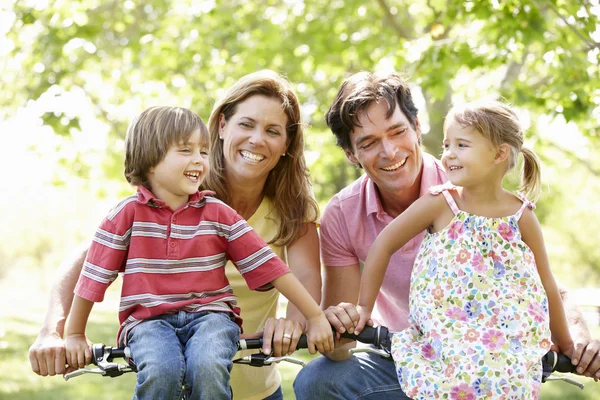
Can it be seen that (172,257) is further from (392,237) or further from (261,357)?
(392,237)

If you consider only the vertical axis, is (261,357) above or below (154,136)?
below

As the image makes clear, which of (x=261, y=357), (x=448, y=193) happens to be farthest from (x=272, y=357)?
(x=448, y=193)

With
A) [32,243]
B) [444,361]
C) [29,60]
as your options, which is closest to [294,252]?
[444,361]

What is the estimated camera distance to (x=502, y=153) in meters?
2.98

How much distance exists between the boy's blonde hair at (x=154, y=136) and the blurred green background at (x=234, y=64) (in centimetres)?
235

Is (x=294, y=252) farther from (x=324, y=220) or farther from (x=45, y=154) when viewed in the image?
(x=45, y=154)

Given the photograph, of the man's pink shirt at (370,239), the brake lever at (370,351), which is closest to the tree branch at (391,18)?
the man's pink shirt at (370,239)

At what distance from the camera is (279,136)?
143 inches

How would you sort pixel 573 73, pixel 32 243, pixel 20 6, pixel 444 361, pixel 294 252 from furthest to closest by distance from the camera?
pixel 32 243, pixel 20 6, pixel 573 73, pixel 294 252, pixel 444 361

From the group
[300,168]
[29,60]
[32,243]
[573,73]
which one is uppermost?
[29,60]

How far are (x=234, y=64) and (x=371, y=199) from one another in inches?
312

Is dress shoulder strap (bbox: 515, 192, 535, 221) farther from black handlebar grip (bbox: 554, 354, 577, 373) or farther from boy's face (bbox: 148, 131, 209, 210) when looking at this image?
boy's face (bbox: 148, 131, 209, 210)

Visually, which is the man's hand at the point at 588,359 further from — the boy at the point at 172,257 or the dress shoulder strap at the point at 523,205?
the boy at the point at 172,257

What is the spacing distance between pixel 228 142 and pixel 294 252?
0.63m
